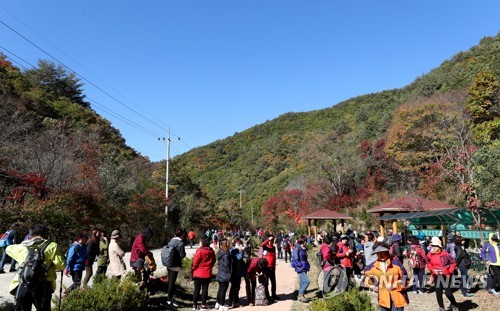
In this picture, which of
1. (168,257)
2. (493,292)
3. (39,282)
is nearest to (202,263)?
(168,257)

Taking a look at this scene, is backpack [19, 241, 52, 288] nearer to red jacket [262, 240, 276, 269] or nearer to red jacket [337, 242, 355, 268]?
red jacket [262, 240, 276, 269]

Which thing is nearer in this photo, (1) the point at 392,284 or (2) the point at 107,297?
(1) the point at 392,284

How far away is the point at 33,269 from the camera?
13.9ft

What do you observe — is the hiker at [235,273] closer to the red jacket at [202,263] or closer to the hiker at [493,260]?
the red jacket at [202,263]

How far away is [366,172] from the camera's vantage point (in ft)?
118

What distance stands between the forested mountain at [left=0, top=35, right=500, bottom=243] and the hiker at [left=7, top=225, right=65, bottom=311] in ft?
31.0

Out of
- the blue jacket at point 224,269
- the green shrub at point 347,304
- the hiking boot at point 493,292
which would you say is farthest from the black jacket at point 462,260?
the blue jacket at point 224,269

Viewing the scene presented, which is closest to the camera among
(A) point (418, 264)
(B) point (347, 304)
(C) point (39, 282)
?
(C) point (39, 282)

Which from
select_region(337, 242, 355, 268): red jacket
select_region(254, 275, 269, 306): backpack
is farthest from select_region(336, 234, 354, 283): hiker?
select_region(254, 275, 269, 306): backpack

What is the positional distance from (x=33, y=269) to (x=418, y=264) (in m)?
7.97

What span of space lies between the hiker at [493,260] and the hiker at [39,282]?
862cm

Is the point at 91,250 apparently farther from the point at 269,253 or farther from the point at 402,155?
the point at 402,155

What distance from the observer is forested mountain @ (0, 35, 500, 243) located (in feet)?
49.6

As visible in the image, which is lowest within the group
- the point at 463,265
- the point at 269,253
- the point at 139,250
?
the point at 463,265
